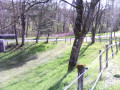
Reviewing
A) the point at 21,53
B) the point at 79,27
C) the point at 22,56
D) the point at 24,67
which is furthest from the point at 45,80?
the point at 21,53

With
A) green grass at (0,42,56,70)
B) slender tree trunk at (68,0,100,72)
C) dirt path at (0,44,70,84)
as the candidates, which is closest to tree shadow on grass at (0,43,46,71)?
green grass at (0,42,56,70)

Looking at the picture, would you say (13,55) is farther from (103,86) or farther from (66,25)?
(66,25)

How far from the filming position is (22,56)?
762 inches

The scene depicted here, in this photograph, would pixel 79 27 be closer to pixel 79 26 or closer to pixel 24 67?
pixel 79 26

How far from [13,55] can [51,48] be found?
A: 5633mm

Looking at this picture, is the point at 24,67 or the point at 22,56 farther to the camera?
the point at 22,56

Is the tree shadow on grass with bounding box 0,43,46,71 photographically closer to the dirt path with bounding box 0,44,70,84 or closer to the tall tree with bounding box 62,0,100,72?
the dirt path with bounding box 0,44,70,84

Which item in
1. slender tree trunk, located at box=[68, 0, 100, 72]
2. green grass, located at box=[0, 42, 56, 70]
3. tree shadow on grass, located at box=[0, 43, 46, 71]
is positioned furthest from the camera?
green grass, located at box=[0, 42, 56, 70]

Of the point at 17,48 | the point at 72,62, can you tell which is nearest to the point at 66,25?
the point at 17,48

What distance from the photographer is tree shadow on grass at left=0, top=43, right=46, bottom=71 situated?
1679cm

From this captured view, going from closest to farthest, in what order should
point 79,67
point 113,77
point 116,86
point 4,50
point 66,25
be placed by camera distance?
point 79,67 < point 116,86 < point 113,77 < point 4,50 < point 66,25

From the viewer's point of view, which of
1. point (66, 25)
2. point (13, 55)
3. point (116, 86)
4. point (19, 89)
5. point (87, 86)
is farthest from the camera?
point (66, 25)

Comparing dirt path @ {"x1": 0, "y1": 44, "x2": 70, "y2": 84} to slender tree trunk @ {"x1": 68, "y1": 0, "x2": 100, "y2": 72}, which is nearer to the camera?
slender tree trunk @ {"x1": 68, "y1": 0, "x2": 100, "y2": 72}

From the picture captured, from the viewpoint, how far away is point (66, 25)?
188 feet
